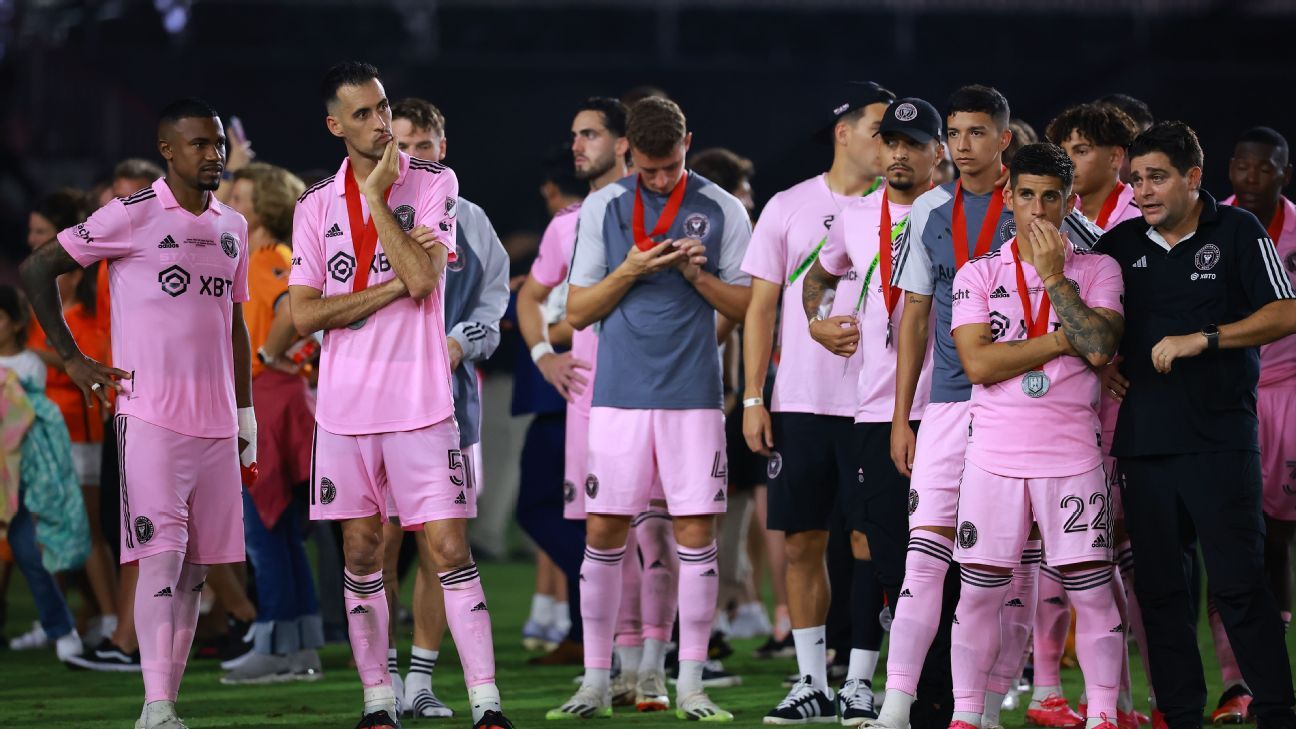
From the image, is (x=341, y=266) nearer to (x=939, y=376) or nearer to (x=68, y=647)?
(x=939, y=376)

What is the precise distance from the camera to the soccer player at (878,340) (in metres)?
5.87

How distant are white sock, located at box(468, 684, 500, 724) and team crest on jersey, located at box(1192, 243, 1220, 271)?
263 cm

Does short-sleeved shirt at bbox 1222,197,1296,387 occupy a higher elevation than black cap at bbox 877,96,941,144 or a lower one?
lower

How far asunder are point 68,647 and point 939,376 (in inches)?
178

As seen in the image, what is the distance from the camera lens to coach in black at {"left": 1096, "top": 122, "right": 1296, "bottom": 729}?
5.24 metres

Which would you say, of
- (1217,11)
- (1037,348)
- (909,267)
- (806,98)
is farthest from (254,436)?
(1217,11)

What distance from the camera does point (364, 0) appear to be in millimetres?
17109

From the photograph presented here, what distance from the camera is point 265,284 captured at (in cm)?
764

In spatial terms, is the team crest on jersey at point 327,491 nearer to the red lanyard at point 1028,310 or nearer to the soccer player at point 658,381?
→ the soccer player at point 658,381

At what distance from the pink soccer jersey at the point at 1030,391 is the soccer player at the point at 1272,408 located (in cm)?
114

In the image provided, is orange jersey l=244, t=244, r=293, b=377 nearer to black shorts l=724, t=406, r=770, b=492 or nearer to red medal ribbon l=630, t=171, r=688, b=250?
red medal ribbon l=630, t=171, r=688, b=250

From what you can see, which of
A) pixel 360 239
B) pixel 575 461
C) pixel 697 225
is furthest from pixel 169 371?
pixel 575 461

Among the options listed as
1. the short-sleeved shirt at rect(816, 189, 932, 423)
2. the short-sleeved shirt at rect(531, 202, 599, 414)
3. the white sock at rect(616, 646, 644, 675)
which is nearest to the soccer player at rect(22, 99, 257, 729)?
the white sock at rect(616, 646, 644, 675)

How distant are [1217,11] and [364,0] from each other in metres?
8.55
